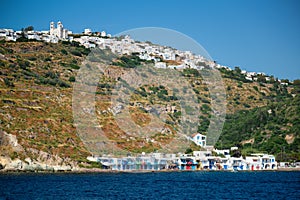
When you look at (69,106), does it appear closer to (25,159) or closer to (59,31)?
(25,159)

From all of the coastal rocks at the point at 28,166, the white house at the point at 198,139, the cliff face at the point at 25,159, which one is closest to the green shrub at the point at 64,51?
the white house at the point at 198,139

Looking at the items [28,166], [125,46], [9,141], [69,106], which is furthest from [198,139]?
[125,46]

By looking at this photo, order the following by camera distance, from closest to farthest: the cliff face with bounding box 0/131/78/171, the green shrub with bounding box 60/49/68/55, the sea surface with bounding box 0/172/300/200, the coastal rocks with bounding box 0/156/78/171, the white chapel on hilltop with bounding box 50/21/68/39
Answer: the sea surface with bounding box 0/172/300/200, the coastal rocks with bounding box 0/156/78/171, the cliff face with bounding box 0/131/78/171, the green shrub with bounding box 60/49/68/55, the white chapel on hilltop with bounding box 50/21/68/39

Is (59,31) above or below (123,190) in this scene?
above

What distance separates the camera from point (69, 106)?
3583 inches

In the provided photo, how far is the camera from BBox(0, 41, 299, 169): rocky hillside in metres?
76.7

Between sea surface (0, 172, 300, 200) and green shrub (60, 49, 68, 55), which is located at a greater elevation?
green shrub (60, 49, 68, 55)

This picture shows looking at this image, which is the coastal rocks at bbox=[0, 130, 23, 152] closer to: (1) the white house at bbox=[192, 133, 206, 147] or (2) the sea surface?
(2) the sea surface

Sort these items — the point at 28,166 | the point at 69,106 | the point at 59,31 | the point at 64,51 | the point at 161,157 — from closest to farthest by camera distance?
the point at 28,166, the point at 161,157, the point at 69,106, the point at 64,51, the point at 59,31

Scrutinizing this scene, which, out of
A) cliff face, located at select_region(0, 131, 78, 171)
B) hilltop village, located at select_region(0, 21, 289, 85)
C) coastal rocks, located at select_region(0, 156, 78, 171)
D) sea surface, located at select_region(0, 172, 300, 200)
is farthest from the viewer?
hilltop village, located at select_region(0, 21, 289, 85)

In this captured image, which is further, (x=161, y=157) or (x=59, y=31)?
(x=59, y=31)

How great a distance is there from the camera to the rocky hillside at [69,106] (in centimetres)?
7669

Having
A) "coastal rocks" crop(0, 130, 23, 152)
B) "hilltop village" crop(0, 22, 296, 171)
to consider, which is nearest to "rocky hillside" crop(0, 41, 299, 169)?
"coastal rocks" crop(0, 130, 23, 152)

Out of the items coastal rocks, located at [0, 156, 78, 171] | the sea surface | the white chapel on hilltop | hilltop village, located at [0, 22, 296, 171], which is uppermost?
the white chapel on hilltop
